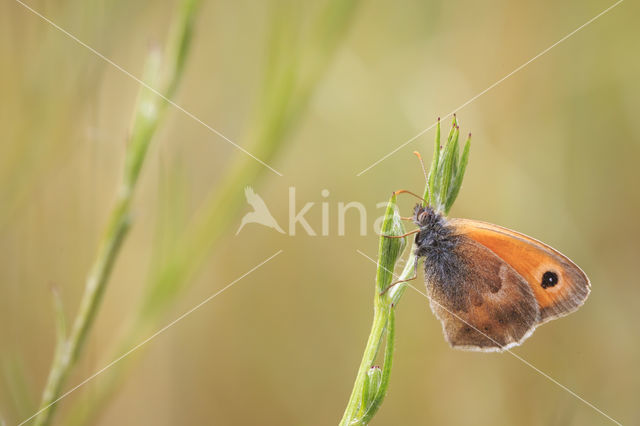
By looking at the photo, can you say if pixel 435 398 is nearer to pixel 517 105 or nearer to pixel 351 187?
pixel 351 187

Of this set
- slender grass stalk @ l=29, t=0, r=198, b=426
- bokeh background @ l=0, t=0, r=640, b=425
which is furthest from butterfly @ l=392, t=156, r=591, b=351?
slender grass stalk @ l=29, t=0, r=198, b=426

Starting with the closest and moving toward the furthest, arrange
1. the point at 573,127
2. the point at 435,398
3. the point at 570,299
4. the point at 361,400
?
the point at 361,400, the point at 570,299, the point at 435,398, the point at 573,127

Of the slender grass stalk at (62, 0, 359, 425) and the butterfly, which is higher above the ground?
the slender grass stalk at (62, 0, 359, 425)

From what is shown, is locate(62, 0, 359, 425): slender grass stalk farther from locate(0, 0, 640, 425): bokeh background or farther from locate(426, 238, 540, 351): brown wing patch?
locate(0, 0, 640, 425): bokeh background

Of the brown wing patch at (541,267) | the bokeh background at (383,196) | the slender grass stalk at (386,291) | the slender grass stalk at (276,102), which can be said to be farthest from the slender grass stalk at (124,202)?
the bokeh background at (383,196)

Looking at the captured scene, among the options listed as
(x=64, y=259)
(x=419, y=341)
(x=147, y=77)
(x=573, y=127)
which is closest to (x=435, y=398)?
(x=419, y=341)

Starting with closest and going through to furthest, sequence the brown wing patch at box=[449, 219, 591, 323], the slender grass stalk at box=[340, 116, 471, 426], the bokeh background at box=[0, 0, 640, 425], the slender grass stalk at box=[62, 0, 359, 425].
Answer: the slender grass stalk at box=[340, 116, 471, 426], the slender grass stalk at box=[62, 0, 359, 425], the brown wing patch at box=[449, 219, 591, 323], the bokeh background at box=[0, 0, 640, 425]

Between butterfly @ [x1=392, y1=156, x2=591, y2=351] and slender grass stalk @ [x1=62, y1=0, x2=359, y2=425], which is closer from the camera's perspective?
slender grass stalk @ [x1=62, y1=0, x2=359, y2=425]

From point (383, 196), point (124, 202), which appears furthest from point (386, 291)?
point (383, 196)
